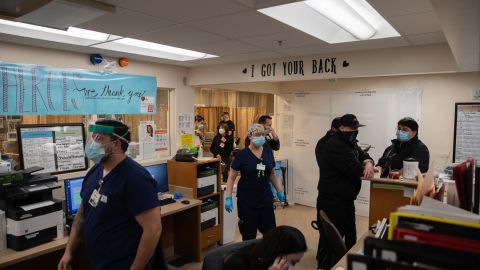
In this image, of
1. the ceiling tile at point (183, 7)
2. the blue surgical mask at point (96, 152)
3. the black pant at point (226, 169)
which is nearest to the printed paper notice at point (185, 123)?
the black pant at point (226, 169)

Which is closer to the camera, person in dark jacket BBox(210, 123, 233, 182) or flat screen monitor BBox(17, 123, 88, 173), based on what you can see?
flat screen monitor BBox(17, 123, 88, 173)

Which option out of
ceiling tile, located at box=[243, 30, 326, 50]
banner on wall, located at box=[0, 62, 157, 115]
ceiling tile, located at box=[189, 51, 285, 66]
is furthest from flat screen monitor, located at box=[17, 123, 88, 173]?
ceiling tile, located at box=[243, 30, 326, 50]

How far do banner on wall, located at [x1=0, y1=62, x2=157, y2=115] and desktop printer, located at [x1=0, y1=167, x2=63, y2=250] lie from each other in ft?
2.94

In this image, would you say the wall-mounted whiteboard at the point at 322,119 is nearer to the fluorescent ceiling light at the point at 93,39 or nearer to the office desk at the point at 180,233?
the fluorescent ceiling light at the point at 93,39

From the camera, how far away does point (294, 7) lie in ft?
7.60

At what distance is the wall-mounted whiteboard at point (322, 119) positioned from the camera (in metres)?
4.74

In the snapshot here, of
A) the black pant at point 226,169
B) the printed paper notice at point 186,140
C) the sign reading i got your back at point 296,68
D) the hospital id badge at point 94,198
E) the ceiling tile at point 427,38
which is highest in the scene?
the ceiling tile at point 427,38

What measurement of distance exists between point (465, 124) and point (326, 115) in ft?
5.93

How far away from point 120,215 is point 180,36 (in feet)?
5.27

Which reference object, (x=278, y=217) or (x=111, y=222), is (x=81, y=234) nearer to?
(x=111, y=222)

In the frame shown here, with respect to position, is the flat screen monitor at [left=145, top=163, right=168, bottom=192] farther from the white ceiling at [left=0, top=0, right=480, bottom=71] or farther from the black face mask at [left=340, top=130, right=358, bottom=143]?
the black face mask at [left=340, top=130, right=358, bottom=143]

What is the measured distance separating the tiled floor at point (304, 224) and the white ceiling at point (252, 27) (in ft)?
7.24

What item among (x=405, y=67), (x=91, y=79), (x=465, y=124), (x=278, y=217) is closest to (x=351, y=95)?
(x=465, y=124)

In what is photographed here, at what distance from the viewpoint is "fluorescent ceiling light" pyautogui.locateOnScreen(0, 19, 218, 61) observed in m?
2.65
